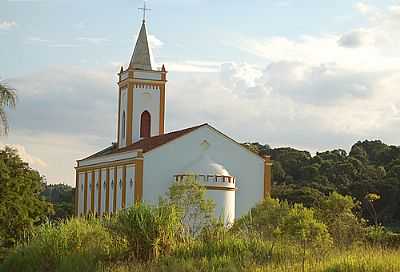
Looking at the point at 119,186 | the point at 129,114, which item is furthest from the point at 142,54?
the point at 119,186

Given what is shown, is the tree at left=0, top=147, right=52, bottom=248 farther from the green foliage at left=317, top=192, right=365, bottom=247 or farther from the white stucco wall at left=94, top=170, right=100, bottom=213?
the white stucco wall at left=94, top=170, right=100, bottom=213

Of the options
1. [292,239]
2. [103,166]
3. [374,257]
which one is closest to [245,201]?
[103,166]

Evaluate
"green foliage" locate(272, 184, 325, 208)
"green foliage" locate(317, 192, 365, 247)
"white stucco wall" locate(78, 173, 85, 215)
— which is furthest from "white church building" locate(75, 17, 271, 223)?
"green foliage" locate(317, 192, 365, 247)

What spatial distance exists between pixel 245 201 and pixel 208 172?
5.07 meters

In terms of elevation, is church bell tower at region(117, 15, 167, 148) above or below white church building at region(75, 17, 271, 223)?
above

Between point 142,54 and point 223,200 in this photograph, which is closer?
point 223,200

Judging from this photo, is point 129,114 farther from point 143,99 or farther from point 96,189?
point 96,189

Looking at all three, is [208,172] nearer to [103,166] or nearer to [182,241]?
[103,166]

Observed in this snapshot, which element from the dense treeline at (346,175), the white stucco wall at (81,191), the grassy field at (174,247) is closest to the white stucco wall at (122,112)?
the white stucco wall at (81,191)

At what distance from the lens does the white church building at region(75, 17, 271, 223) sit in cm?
4980

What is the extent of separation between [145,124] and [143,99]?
2099 mm

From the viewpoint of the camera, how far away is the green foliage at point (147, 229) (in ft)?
57.9

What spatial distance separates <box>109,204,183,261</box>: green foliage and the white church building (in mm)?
27164

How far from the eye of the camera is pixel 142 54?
64375 millimetres
